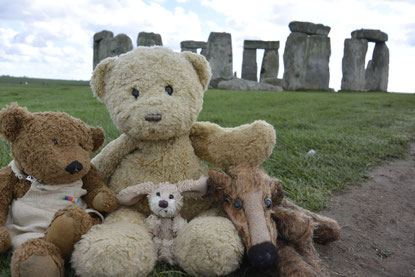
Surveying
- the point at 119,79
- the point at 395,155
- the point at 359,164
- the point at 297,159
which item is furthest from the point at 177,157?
the point at 395,155

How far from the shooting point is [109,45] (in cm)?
1480

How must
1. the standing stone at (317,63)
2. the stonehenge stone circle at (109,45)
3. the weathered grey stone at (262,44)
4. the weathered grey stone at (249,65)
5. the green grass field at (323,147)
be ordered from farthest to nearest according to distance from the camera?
the weathered grey stone at (249,65) < the weathered grey stone at (262,44) < the standing stone at (317,63) < the stonehenge stone circle at (109,45) < the green grass field at (323,147)

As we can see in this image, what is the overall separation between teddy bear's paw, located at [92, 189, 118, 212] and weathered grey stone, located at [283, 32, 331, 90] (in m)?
14.1

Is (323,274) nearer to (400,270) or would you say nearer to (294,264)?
(294,264)

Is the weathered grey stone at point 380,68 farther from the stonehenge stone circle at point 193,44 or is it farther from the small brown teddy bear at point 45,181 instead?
the small brown teddy bear at point 45,181

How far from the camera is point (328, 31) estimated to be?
51.3 feet

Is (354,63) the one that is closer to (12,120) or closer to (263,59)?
(263,59)

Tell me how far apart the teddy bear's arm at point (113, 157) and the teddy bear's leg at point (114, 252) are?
0.44m

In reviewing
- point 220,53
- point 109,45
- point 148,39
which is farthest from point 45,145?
point 220,53

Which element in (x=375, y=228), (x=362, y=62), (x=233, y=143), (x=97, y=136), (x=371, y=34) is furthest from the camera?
(x=371, y=34)

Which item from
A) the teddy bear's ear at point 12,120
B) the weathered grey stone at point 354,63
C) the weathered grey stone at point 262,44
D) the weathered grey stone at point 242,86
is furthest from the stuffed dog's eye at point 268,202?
the weathered grey stone at point 262,44

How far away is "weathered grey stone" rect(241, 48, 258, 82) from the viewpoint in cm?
1838

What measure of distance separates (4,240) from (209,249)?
861 millimetres

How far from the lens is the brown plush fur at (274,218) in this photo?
158 centimetres
